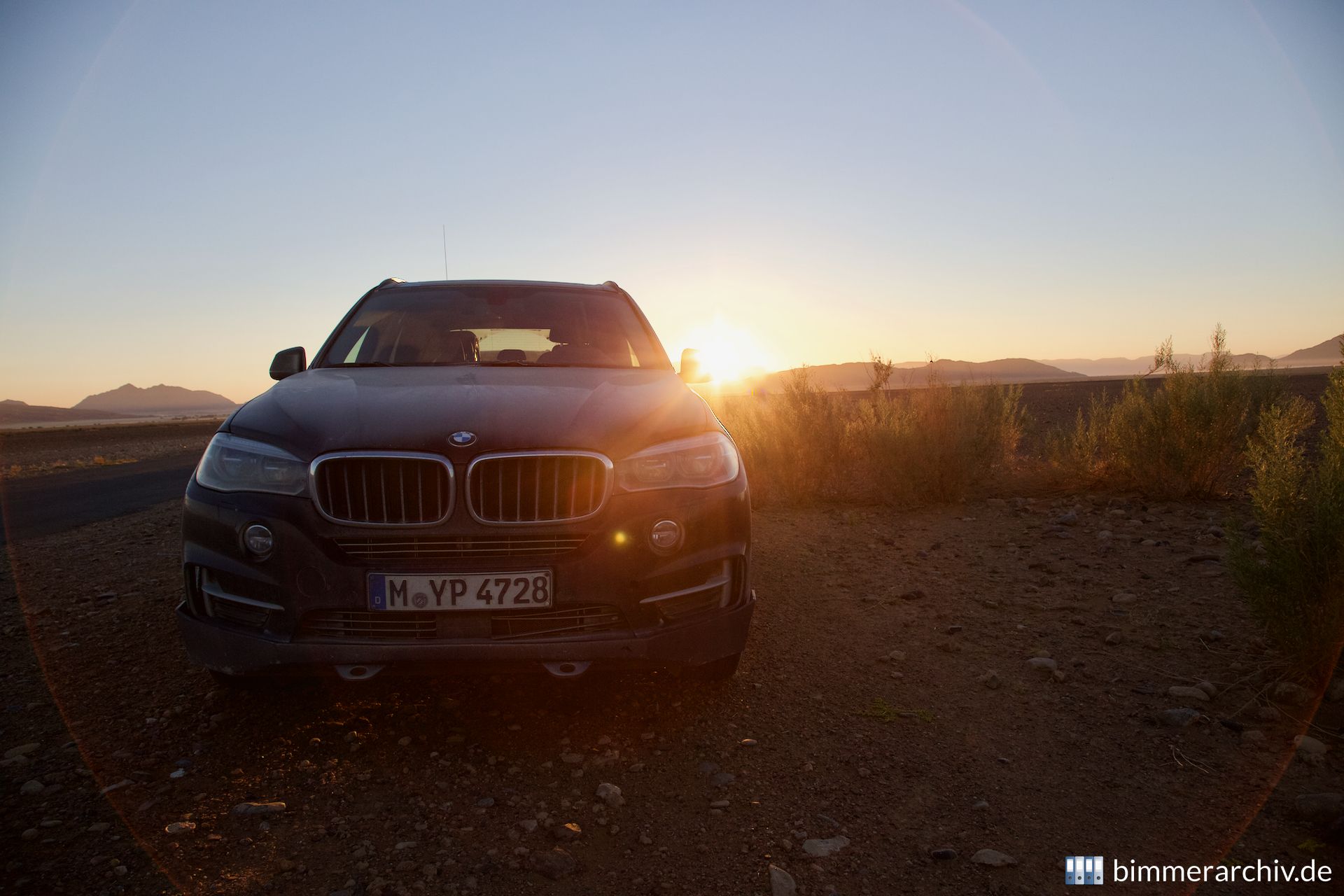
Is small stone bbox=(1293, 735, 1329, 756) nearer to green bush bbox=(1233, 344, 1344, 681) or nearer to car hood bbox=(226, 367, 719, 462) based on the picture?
green bush bbox=(1233, 344, 1344, 681)

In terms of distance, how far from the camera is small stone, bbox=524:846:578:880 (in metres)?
2.06

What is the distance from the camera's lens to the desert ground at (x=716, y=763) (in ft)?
6.84

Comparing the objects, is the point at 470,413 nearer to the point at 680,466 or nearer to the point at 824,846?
the point at 680,466

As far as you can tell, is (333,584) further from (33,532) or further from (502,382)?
(33,532)

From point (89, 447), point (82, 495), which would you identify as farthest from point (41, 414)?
point (82, 495)

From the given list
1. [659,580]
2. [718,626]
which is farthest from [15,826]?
[718,626]

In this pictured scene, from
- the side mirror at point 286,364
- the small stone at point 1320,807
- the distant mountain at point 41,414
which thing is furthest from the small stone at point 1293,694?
the distant mountain at point 41,414

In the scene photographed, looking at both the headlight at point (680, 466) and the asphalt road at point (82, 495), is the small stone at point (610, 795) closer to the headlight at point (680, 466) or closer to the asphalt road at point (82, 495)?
the headlight at point (680, 466)

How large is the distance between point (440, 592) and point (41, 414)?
169 m

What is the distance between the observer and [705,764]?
2.67 m

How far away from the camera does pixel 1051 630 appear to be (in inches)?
153

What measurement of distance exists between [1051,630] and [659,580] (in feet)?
7.55

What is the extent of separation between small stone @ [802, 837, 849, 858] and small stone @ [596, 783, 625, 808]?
22.0 inches

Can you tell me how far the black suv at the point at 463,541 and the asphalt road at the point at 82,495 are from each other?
18.9 ft
